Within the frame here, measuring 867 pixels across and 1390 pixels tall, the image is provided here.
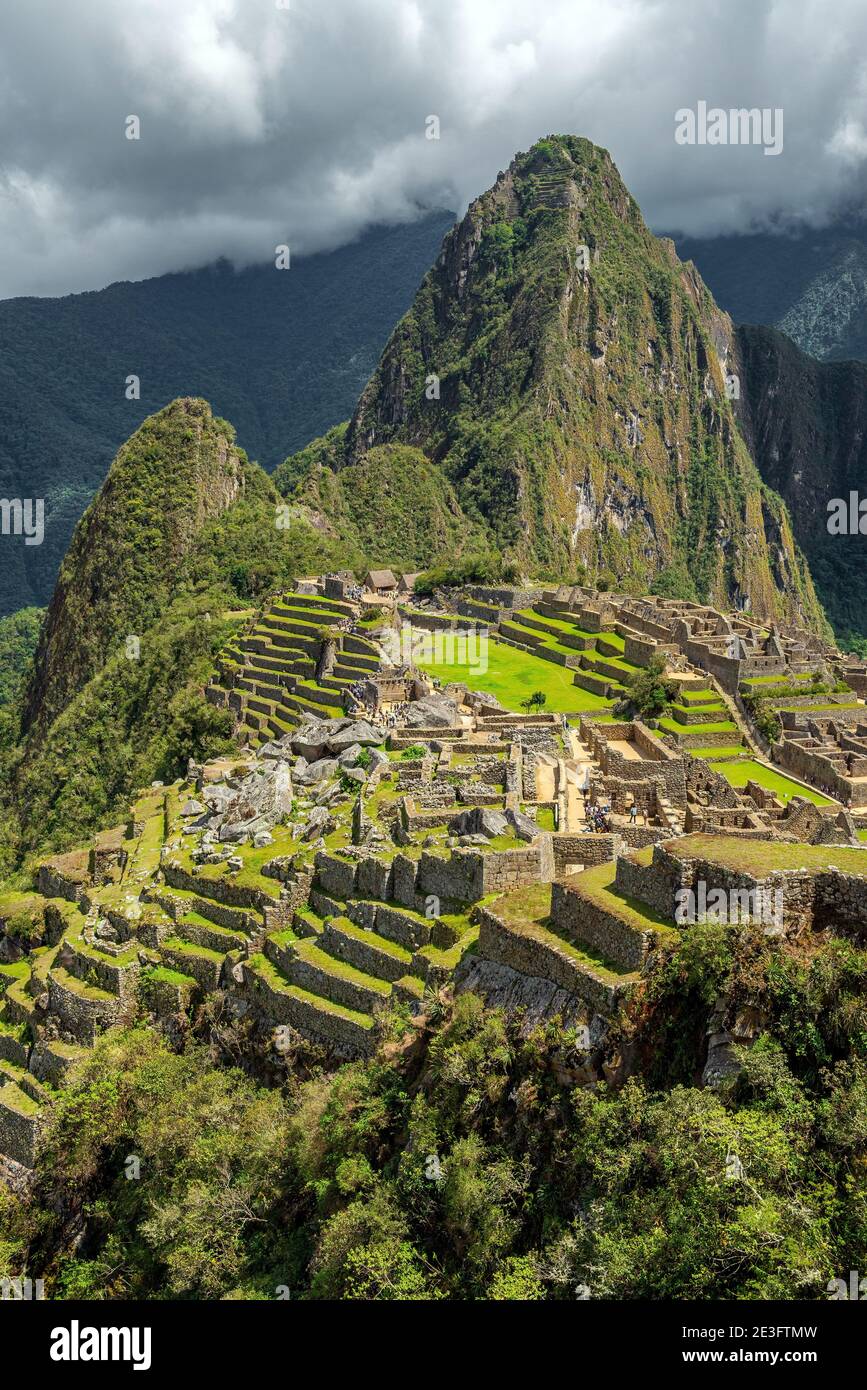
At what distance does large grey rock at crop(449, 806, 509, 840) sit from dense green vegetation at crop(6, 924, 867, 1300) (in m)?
4.05

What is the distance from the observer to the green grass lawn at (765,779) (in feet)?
119

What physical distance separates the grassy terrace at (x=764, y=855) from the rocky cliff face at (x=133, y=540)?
85690mm

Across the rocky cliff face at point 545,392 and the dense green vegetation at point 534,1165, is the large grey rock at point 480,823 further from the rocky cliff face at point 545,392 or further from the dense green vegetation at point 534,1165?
the rocky cliff face at point 545,392

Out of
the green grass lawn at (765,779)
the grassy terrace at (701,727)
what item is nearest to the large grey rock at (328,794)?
the green grass lawn at (765,779)

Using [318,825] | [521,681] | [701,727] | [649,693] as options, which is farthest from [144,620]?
[318,825]

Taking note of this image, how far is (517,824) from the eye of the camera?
20.2 metres

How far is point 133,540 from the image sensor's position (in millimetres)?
107625

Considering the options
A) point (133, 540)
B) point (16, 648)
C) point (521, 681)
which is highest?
point (133, 540)

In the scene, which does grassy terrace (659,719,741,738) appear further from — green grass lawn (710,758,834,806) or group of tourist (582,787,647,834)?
group of tourist (582,787,647,834)

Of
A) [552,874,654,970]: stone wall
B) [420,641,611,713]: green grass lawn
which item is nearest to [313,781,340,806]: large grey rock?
[552,874,654,970]: stone wall

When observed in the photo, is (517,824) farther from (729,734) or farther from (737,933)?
(729,734)

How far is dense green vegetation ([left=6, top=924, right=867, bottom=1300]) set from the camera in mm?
11734

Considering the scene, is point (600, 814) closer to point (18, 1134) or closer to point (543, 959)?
point (543, 959)

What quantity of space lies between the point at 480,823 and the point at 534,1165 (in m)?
7.09
